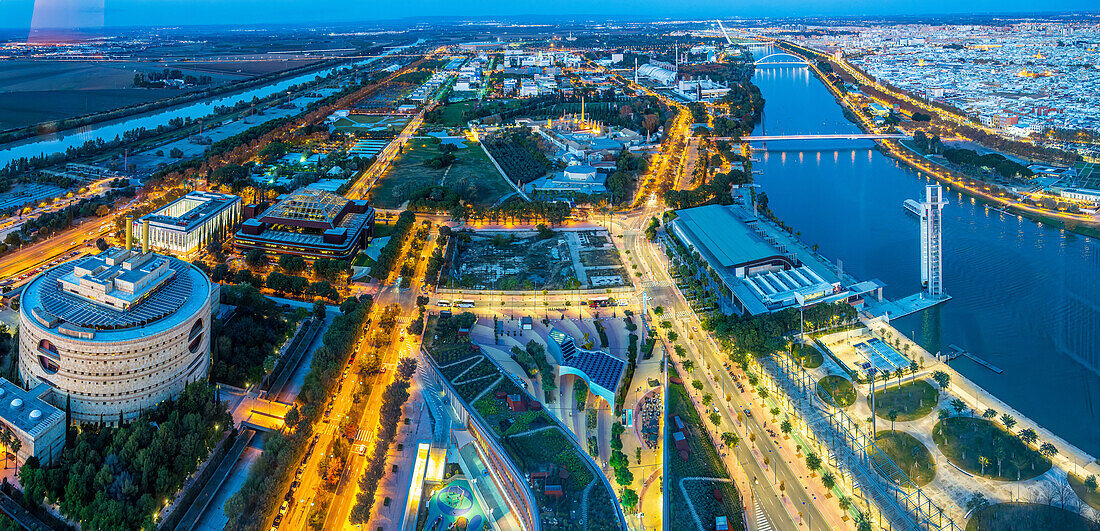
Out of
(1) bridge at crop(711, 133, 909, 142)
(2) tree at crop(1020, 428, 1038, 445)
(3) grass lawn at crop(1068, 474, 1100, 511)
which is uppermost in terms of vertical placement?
(1) bridge at crop(711, 133, 909, 142)

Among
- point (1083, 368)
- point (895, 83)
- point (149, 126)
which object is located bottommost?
point (1083, 368)

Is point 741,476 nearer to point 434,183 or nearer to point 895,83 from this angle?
point 434,183

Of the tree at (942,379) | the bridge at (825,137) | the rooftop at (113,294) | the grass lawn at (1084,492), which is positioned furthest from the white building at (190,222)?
the bridge at (825,137)

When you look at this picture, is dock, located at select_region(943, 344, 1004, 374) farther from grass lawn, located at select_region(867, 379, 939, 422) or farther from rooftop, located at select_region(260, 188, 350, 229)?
rooftop, located at select_region(260, 188, 350, 229)

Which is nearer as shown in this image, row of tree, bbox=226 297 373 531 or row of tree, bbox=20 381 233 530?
row of tree, bbox=20 381 233 530

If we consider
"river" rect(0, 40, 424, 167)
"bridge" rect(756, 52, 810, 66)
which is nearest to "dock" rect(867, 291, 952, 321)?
"river" rect(0, 40, 424, 167)

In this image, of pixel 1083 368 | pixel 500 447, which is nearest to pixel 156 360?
pixel 500 447

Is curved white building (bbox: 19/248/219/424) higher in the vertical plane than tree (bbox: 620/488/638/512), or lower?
higher
